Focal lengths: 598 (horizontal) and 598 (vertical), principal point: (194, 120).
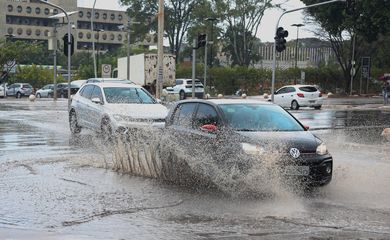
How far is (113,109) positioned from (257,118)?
661 centimetres

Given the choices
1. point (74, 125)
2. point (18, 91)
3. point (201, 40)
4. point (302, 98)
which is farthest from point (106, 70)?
point (18, 91)

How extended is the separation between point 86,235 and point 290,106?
30.6 meters

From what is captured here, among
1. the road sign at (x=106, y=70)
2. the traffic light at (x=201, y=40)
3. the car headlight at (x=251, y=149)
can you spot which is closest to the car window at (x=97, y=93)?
the car headlight at (x=251, y=149)

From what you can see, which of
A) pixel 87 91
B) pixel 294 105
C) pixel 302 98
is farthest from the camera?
pixel 294 105

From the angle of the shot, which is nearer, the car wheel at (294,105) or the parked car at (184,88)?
the car wheel at (294,105)

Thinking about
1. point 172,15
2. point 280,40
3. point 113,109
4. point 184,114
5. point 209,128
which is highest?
point 172,15

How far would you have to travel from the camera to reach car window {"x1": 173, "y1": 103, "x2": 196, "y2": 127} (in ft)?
34.1

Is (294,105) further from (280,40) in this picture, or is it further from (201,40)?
(201,40)

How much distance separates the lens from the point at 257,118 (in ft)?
32.3

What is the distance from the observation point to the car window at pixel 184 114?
409 inches

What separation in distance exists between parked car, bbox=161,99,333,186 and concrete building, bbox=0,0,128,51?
10601 centimetres

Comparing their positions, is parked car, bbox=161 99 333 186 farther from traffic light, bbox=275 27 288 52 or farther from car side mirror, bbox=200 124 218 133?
traffic light, bbox=275 27 288 52

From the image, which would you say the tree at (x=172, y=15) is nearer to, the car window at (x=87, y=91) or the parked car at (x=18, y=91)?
the parked car at (x=18, y=91)

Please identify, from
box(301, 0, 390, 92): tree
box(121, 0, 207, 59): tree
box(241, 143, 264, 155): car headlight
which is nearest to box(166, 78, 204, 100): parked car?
box(301, 0, 390, 92): tree
